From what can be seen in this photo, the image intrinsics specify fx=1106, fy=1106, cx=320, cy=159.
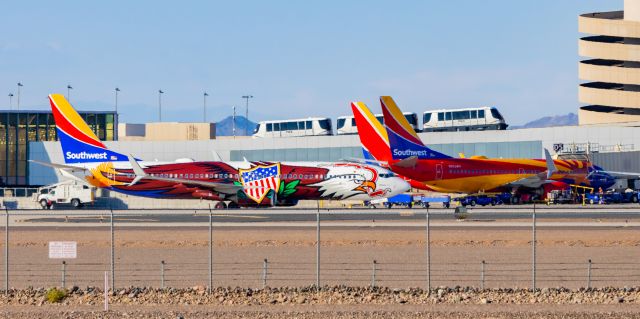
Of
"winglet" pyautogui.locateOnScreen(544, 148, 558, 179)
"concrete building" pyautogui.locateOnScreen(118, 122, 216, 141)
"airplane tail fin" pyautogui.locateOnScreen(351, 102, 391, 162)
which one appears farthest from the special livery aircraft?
"concrete building" pyautogui.locateOnScreen(118, 122, 216, 141)

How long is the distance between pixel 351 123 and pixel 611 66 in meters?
39.5

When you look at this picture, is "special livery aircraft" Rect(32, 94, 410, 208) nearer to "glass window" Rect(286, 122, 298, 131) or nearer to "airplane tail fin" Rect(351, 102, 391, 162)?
"airplane tail fin" Rect(351, 102, 391, 162)

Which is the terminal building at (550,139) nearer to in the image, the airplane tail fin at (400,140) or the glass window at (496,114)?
the glass window at (496,114)

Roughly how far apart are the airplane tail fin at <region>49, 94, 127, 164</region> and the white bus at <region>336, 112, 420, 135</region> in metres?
49.9

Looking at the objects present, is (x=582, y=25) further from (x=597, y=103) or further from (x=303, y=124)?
(x=303, y=124)

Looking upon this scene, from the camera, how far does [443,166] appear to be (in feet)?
318

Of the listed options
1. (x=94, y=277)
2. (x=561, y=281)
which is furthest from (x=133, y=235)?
(x=561, y=281)

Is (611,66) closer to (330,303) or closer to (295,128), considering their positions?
(295,128)

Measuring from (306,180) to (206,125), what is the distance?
7656 centimetres

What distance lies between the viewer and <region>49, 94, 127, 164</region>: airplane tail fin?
91.4 m

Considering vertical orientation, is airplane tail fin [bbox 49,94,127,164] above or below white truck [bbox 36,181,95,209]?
above

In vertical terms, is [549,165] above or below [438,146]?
below

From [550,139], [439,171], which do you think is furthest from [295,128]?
[439,171]

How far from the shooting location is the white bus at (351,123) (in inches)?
5438
